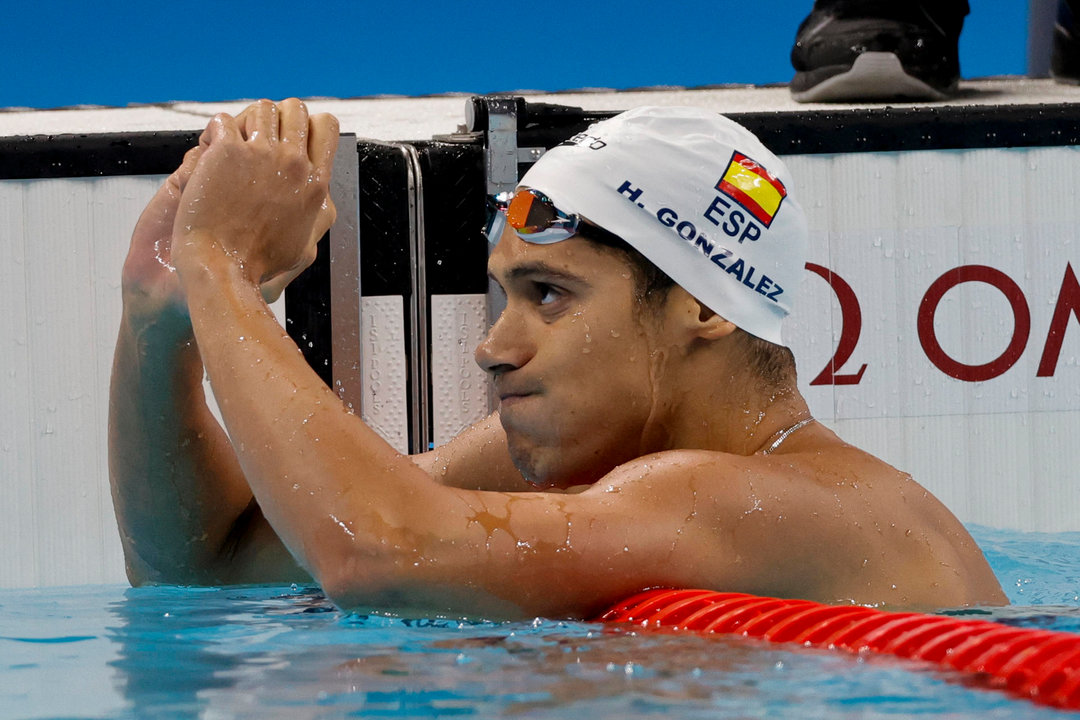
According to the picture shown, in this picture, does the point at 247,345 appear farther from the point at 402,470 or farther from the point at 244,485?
the point at 244,485

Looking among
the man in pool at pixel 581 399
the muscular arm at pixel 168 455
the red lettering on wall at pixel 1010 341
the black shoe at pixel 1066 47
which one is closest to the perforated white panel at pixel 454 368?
the red lettering on wall at pixel 1010 341

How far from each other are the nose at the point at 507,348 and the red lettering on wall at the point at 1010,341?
2714mm

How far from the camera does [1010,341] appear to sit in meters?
4.25

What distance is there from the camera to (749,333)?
2055 millimetres

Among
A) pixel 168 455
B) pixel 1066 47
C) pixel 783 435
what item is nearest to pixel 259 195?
pixel 168 455

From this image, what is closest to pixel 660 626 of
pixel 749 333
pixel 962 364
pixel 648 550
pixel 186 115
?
pixel 648 550

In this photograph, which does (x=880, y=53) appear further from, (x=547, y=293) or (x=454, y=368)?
(x=547, y=293)

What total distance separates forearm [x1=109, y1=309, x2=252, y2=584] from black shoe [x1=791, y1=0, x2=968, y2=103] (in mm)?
2926

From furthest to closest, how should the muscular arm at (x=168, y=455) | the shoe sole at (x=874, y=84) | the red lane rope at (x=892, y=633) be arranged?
the shoe sole at (x=874, y=84)
the muscular arm at (x=168, y=455)
the red lane rope at (x=892, y=633)

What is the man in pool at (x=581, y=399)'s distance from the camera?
161cm

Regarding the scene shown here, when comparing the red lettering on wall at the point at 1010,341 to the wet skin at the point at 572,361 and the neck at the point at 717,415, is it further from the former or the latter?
the wet skin at the point at 572,361

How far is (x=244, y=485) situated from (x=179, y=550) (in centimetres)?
18

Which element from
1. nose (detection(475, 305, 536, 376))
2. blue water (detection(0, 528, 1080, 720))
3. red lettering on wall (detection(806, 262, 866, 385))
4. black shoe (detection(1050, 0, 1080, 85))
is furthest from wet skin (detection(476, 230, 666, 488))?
black shoe (detection(1050, 0, 1080, 85))

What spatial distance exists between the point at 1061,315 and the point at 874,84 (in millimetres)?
1058
